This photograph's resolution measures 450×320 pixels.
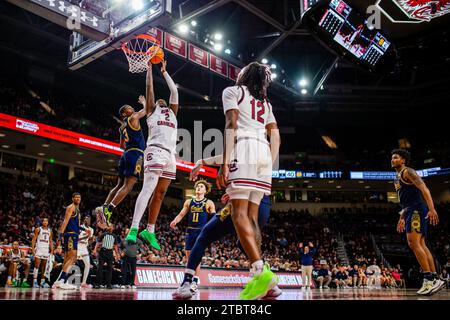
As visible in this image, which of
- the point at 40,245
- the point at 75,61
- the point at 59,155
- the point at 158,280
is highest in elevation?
the point at 59,155

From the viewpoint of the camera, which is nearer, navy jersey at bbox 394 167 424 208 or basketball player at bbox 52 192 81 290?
navy jersey at bbox 394 167 424 208

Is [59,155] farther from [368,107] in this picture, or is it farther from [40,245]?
[368,107]

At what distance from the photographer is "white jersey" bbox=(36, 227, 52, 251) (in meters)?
10.5

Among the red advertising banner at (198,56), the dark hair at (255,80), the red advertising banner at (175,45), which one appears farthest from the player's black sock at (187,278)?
the red advertising banner at (198,56)

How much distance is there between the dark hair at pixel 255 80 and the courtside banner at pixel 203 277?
28.7ft

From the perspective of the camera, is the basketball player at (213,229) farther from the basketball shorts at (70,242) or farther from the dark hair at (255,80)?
the basketball shorts at (70,242)

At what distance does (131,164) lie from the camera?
5715mm

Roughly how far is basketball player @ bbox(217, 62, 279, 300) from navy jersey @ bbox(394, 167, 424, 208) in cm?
301

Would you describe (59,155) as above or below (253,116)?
above

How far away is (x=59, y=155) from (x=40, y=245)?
14.5 meters

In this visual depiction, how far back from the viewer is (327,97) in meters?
28.2

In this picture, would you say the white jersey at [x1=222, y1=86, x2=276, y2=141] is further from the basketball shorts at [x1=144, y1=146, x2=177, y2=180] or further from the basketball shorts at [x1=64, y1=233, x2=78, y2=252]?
the basketball shorts at [x1=64, y1=233, x2=78, y2=252]

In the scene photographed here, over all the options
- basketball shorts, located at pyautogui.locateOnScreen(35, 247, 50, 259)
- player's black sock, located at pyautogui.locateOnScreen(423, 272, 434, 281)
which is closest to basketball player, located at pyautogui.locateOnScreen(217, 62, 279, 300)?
player's black sock, located at pyautogui.locateOnScreen(423, 272, 434, 281)
